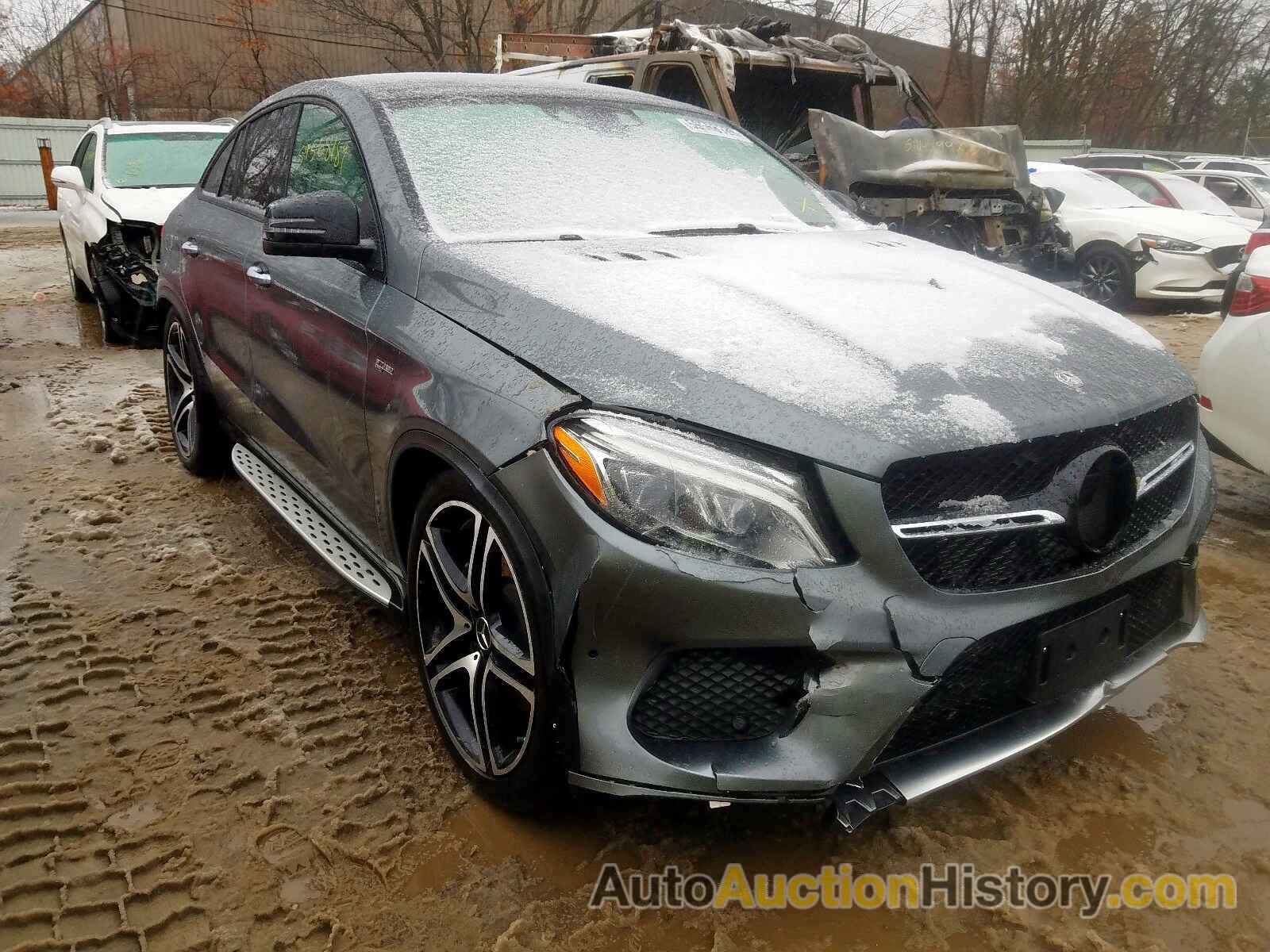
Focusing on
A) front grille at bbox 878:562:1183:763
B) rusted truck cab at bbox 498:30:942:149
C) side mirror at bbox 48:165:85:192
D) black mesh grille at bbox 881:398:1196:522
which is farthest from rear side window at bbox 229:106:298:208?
side mirror at bbox 48:165:85:192

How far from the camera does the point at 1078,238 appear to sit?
33.9 feet

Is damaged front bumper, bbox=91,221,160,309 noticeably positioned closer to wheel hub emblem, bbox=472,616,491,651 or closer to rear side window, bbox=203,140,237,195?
rear side window, bbox=203,140,237,195

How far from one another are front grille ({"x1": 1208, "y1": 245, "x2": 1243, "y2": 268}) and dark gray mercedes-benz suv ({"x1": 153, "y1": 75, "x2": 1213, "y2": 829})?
8.48 meters

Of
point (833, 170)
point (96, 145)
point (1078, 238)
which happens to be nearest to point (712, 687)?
point (833, 170)

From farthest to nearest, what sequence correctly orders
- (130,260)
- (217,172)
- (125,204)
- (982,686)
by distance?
(125,204)
(130,260)
(217,172)
(982,686)

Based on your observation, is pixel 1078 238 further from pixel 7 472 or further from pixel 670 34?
pixel 7 472

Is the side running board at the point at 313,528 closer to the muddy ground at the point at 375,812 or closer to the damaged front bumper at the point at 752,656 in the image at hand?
the muddy ground at the point at 375,812

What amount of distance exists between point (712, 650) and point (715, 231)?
1.55m

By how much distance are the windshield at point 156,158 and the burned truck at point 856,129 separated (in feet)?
9.38

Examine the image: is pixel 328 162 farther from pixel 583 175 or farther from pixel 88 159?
pixel 88 159

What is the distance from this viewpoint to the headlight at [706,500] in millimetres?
1762

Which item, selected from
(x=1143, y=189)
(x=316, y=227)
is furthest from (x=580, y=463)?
(x=1143, y=189)

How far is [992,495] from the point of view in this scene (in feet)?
6.14

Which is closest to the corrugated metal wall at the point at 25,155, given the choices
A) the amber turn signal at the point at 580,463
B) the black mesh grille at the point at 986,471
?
the amber turn signal at the point at 580,463
